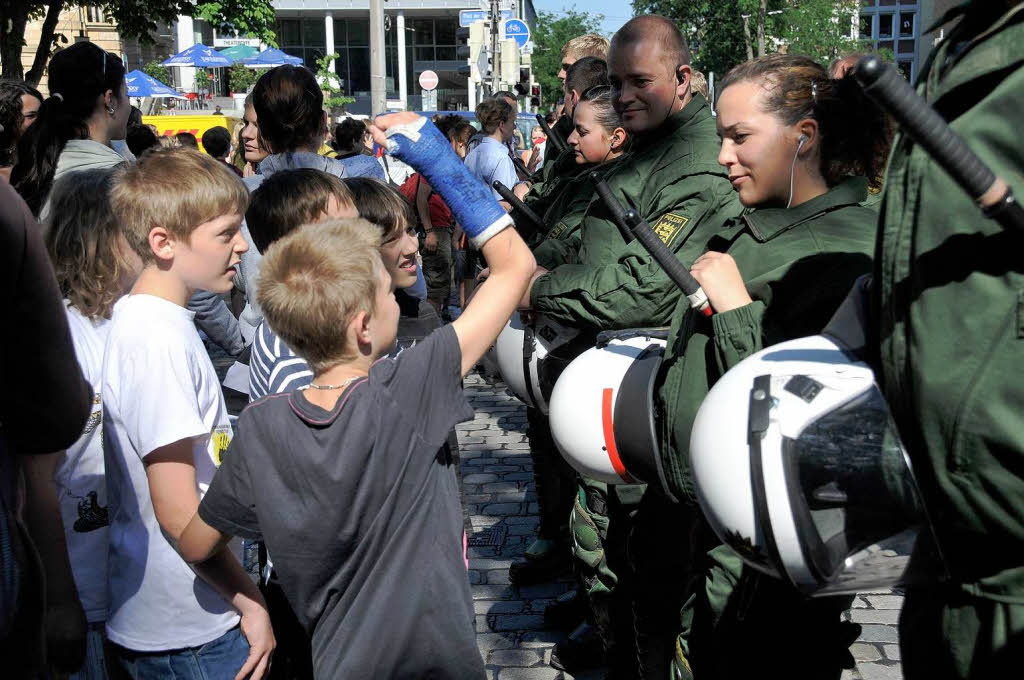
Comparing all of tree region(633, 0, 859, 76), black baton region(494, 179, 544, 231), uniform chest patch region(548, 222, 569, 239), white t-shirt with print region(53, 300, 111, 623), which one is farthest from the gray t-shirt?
tree region(633, 0, 859, 76)

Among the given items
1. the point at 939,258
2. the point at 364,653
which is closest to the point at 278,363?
the point at 364,653

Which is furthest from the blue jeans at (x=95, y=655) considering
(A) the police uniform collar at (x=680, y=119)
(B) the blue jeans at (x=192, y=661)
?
(A) the police uniform collar at (x=680, y=119)

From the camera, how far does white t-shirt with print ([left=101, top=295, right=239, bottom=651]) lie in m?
2.37

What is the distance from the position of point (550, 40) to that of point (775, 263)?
3107 inches

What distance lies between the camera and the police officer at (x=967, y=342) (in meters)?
1.39

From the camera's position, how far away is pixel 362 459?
2059mm

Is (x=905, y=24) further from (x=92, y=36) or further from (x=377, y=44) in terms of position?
(x=377, y=44)

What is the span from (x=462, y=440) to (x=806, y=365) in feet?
19.0

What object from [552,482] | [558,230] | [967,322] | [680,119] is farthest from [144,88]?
[967,322]

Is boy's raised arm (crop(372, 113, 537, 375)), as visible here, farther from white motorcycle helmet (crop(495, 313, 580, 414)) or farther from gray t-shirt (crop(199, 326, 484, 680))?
white motorcycle helmet (crop(495, 313, 580, 414))

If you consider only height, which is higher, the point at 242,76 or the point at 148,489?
the point at 242,76

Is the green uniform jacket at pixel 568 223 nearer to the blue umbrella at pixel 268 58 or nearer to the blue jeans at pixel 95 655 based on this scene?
the blue jeans at pixel 95 655

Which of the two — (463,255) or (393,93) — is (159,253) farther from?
(393,93)

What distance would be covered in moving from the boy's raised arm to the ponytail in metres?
0.82
